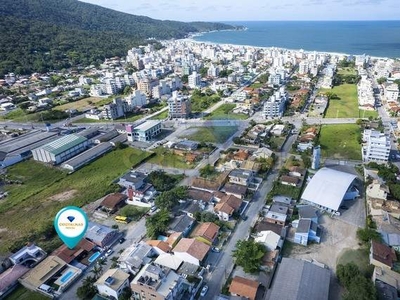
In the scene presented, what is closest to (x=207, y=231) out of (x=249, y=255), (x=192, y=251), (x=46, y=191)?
(x=192, y=251)

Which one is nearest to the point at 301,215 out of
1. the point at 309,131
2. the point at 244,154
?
the point at 244,154

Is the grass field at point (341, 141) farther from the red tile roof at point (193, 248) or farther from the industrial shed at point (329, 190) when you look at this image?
the red tile roof at point (193, 248)

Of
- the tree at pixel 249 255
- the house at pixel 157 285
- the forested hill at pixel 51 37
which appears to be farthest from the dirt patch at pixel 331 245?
the forested hill at pixel 51 37

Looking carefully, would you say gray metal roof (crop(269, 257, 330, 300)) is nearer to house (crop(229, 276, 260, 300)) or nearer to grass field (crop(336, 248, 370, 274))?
house (crop(229, 276, 260, 300))

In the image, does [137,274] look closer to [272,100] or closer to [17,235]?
[17,235]

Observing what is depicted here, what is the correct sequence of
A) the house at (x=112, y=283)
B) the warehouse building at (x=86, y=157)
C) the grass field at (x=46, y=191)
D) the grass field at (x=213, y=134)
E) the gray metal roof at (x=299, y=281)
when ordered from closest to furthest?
the gray metal roof at (x=299, y=281)
the house at (x=112, y=283)
the grass field at (x=46, y=191)
the warehouse building at (x=86, y=157)
the grass field at (x=213, y=134)

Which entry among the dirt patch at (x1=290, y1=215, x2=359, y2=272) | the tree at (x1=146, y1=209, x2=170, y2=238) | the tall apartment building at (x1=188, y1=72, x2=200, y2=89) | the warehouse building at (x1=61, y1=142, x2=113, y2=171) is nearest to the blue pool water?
the tree at (x1=146, y1=209, x2=170, y2=238)

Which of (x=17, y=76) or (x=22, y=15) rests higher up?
(x=22, y=15)
